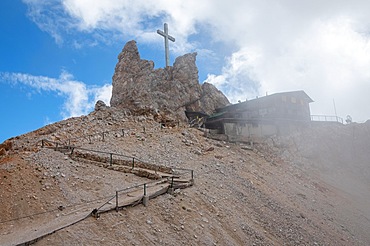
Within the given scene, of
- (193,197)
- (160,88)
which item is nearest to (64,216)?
(193,197)

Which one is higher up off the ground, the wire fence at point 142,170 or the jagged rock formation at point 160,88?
the jagged rock formation at point 160,88

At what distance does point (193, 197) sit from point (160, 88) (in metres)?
31.8

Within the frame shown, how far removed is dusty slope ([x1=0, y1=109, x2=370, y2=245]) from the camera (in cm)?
1275

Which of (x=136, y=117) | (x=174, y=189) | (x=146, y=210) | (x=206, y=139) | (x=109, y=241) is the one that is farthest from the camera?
(x=136, y=117)

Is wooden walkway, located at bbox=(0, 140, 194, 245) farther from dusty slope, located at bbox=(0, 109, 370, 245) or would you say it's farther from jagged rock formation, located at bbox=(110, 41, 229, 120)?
→ jagged rock formation, located at bbox=(110, 41, 229, 120)

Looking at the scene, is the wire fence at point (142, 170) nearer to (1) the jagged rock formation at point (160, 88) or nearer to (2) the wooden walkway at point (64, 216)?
(2) the wooden walkway at point (64, 216)

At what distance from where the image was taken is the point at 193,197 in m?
16.6

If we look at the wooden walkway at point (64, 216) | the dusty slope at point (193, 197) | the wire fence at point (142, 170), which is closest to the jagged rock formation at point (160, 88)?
the dusty slope at point (193, 197)

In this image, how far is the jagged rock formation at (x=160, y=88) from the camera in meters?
41.1

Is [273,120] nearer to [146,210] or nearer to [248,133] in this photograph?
[248,133]

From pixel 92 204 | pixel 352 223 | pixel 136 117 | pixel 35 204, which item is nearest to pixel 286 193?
pixel 352 223

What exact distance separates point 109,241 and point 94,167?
9.44m

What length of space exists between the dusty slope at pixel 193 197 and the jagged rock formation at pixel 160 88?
8963 millimetres

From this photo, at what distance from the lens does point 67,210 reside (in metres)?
13.9
